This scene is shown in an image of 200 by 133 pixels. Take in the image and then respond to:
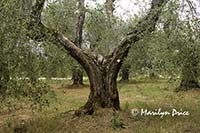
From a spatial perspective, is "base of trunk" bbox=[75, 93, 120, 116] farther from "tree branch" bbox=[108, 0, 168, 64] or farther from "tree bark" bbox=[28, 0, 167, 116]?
"tree branch" bbox=[108, 0, 168, 64]

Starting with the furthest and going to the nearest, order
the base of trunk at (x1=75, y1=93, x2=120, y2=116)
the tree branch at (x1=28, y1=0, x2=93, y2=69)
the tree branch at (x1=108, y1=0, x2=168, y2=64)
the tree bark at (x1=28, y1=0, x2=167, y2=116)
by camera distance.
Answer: the base of trunk at (x1=75, y1=93, x2=120, y2=116), the tree bark at (x1=28, y1=0, x2=167, y2=116), the tree branch at (x1=108, y1=0, x2=168, y2=64), the tree branch at (x1=28, y1=0, x2=93, y2=69)

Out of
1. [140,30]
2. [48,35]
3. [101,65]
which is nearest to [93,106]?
[101,65]

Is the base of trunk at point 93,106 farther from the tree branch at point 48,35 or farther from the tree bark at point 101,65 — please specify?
the tree branch at point 48,35

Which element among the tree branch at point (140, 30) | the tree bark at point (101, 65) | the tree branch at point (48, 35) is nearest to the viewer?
the tree branch at point (48, 35)

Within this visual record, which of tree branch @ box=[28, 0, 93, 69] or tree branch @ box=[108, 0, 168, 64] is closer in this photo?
tree branch @ box=[28, 0, 93, 69]

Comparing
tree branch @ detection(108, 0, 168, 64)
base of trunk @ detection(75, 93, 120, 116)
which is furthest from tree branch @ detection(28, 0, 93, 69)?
base of trunk @ detection(75, 93, 120, 116)

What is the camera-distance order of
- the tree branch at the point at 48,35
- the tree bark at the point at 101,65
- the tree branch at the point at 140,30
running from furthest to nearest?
the tree bark at the point at 101,65, the tree branch at the point at 140,30, the tree branch at the point at 48,35

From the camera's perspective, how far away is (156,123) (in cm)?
1575

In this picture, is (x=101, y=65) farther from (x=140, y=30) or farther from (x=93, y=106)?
(x=140, y=30)

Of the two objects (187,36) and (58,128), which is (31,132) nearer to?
(58,128)

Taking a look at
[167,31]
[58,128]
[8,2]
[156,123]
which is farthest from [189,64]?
[8,2]

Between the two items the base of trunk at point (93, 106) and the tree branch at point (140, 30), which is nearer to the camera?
the tree branch at point (140, 30)

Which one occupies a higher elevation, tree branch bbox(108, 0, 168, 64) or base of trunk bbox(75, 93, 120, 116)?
tree branch bbox(108, 0, 168, 64)

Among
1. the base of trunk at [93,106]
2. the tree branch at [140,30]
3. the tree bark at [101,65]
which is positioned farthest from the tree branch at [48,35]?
the base of trunk at [93,106]
